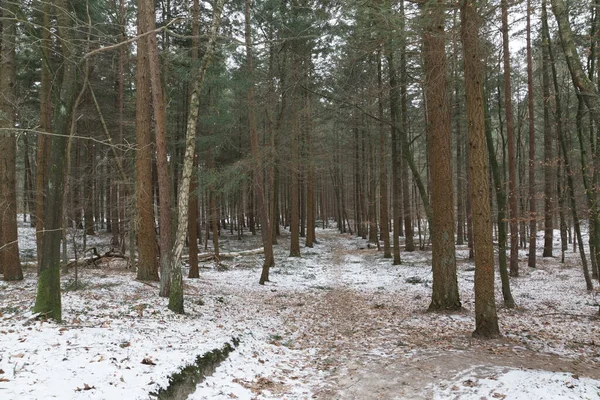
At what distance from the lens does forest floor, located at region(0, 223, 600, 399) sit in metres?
4.30

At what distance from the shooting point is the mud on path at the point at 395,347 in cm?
520

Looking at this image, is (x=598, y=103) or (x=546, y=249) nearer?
(x=598, y=103)

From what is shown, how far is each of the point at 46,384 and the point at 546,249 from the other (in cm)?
2169

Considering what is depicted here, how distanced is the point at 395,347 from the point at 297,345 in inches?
73.0

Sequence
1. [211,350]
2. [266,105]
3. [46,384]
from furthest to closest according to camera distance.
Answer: [266,105] → [211,350] → [46,384]

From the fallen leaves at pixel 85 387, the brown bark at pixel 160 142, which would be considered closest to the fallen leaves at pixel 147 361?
the fallen leaves at pixel 85 387

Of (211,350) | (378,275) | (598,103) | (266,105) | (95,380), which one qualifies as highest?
(266,105)

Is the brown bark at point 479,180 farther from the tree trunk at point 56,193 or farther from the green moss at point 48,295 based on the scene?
the green moss at point 48,295

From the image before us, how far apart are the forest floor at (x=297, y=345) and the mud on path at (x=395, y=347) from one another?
0.09ft

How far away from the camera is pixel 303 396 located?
484cm

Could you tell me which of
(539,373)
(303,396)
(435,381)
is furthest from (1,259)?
(539,373)

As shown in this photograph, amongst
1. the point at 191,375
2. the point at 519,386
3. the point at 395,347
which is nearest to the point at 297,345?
the point at 395,347

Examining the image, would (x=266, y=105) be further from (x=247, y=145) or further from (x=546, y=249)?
(x=546, y=249)

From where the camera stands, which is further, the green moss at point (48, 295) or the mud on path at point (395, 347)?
the green moss at point (48, 295)
